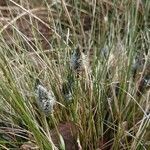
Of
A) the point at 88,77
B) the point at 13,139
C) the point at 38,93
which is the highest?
the point at 38,93

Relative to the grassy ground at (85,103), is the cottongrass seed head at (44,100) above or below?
above

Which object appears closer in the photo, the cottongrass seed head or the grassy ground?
the cottongrass seed head

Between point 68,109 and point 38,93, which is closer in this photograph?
point 38,93

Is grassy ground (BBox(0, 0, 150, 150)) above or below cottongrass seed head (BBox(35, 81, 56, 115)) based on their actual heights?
below

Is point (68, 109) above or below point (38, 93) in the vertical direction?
below

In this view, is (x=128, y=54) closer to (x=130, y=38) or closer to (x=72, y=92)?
(x=130, y=38)

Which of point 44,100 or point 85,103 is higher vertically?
point 44,100

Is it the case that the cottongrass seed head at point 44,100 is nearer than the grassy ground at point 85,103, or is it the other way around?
the cottongrass seed head at point 44,100

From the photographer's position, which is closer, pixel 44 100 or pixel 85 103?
pixel 44 100

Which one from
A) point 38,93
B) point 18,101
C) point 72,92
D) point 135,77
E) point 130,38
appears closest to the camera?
point 38,93

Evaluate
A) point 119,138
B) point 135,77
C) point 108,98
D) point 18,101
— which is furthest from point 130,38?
point 18,101

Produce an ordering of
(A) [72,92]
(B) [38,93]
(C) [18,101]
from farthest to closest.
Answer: (A) [72,92], (C) [18,101], (B) [38,93]
